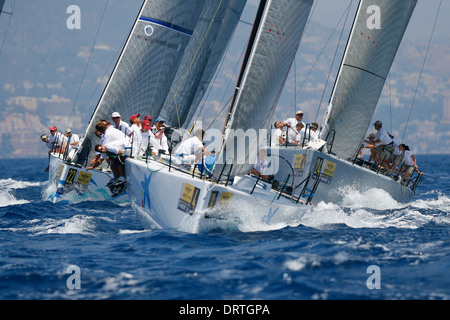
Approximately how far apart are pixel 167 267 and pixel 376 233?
324cm

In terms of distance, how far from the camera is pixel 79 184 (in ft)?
36.6

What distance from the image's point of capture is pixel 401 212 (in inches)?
432

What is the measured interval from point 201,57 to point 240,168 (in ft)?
24.5

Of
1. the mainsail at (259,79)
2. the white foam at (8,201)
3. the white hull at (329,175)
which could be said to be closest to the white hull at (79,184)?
the white foam at (8,201)

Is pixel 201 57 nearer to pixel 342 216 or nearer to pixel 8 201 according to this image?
pixel 8 201

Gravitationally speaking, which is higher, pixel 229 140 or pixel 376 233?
pixel 229 140

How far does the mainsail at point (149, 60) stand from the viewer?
12039 millimetres

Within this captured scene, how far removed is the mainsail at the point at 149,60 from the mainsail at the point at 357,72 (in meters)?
3.22

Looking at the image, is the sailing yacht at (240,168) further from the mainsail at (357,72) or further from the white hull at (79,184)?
the mainsail at (357,72)

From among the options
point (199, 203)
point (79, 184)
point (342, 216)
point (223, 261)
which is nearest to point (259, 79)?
point (199, 203)

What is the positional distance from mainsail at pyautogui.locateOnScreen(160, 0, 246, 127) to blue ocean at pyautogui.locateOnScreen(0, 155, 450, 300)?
6236mm

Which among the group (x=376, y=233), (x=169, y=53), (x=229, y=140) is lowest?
(x=376, y=233)

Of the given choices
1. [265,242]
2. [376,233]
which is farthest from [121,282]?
[376,233]

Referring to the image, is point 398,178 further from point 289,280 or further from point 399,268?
point 289,280
